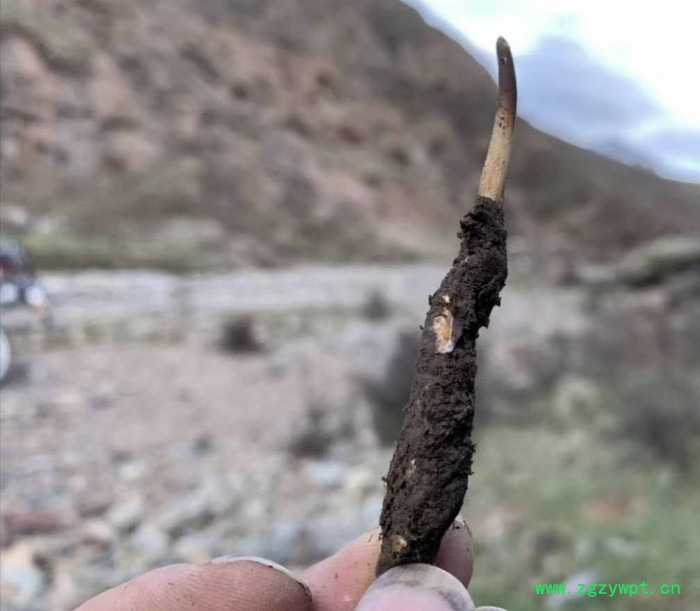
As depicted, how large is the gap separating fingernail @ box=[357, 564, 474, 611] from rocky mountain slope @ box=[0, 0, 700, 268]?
8.09 metres

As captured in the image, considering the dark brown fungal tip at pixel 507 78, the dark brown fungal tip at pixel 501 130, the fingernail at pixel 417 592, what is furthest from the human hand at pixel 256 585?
the dark brown fungal tip at pixel 507 78

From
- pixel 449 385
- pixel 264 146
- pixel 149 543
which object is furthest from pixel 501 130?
pixel 264 146

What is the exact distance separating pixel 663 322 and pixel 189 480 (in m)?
6.40

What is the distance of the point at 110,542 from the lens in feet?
12.2

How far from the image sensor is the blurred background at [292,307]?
4.01 metres

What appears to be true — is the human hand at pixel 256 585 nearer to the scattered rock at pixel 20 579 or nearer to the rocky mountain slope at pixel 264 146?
the scattered rock at pixel 20 579

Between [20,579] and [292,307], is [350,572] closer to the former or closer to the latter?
[20,579]

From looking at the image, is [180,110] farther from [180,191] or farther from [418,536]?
[418,536]

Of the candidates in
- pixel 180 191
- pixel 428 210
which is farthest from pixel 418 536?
pixel 428 210

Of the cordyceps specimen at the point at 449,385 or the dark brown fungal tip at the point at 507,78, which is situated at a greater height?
the dark brown fungal tip at the point at 507,78

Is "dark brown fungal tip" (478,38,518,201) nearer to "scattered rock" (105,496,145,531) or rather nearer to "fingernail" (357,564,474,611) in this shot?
"fingernail" (357,564,474,611)

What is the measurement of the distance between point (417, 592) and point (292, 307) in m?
8.01

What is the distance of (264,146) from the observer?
15.4 meters

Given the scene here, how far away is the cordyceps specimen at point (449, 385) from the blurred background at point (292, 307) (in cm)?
247
